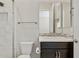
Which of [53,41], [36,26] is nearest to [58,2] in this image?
[36,26]

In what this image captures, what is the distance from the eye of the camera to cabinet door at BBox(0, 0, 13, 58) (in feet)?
11.1

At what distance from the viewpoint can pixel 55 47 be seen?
3.02 m

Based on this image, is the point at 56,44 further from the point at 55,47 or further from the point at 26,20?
the point at 26,20

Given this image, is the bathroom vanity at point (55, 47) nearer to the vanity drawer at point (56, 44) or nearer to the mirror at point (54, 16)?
the vanity drawer at point (56, 44)

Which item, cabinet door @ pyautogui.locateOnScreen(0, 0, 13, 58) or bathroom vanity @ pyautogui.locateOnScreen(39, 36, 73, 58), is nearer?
bathroom vanity @ pyautogui.locateOnScreen(39, 36, 73, 58)

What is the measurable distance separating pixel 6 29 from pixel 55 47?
1.23 meters

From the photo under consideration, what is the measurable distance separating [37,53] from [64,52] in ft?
1.89

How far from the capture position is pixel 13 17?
3393 mm

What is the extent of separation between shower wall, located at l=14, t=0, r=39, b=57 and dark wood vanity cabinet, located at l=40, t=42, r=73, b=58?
477 millimetres

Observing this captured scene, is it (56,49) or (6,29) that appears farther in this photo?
(6,29)

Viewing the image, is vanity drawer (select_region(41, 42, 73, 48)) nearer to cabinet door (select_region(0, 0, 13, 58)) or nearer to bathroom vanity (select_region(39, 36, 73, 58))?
bathroom vanity (select_region(39, 36, 73, 58))

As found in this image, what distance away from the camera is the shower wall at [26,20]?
340 cm

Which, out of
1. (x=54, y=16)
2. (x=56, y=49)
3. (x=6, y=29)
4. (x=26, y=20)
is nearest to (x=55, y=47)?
(x=56, y=49)

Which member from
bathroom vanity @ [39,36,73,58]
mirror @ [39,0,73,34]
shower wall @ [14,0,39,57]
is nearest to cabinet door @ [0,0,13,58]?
shower wall @ [14,0,39,57]
